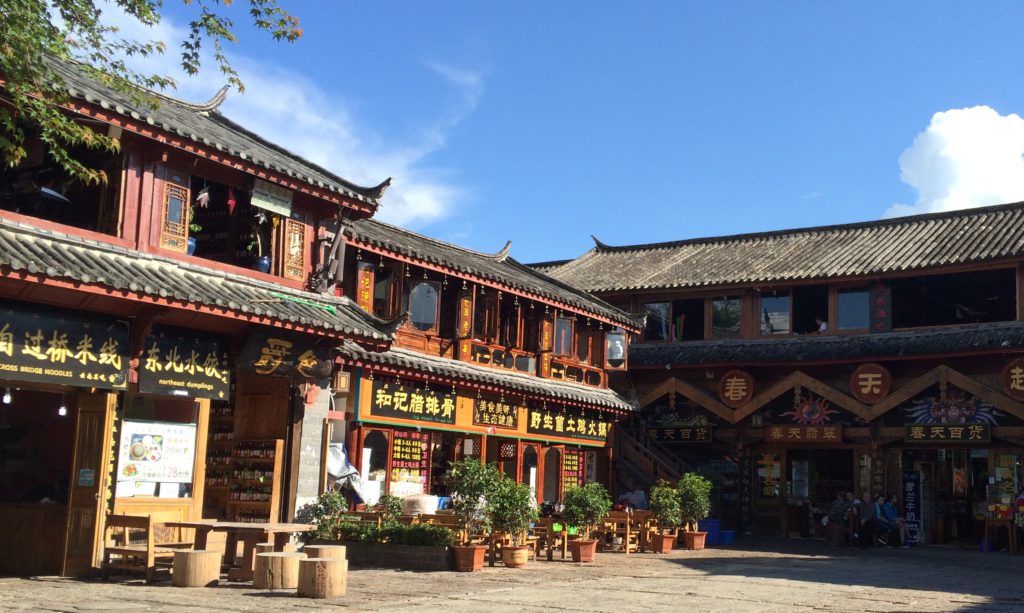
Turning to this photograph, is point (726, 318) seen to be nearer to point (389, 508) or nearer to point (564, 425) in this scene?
point (564, 425)

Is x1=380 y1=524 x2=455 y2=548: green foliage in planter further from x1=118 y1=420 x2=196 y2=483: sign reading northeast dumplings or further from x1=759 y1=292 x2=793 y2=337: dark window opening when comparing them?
x1=759 y1=292 x2=793 y2=337: dark window opening

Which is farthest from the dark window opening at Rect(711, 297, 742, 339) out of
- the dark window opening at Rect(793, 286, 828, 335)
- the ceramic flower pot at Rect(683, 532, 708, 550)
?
the ceramic flower pot at Rect(683, 532, 708, 550)

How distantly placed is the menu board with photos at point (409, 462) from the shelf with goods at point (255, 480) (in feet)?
12.0

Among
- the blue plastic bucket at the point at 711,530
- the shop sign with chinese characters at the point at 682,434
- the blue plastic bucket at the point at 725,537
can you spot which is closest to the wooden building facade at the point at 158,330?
the blue plastic bucket at the point at 711,530

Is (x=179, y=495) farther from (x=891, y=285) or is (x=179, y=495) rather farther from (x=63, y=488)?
(x=891, y=285)

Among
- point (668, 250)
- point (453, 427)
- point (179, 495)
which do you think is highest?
point (668, 250)

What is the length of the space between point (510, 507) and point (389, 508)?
1.95 m

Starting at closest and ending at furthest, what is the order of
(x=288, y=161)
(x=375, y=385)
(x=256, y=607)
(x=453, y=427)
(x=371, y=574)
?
1. (x=256, y=607)
2. (x=371, y=574)
3. (x=288, y=161)
4. (x=375, y=385)
5. (x=453, y=427)

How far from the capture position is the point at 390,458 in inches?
711

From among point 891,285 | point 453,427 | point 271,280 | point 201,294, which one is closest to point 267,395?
point 271,280

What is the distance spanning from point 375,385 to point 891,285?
42.3 ft

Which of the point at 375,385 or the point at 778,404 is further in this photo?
the point at 778,404

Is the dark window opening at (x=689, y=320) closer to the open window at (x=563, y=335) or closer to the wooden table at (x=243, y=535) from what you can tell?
the open window at (x=563, y=335)

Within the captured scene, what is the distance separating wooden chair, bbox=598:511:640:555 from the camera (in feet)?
60.8
